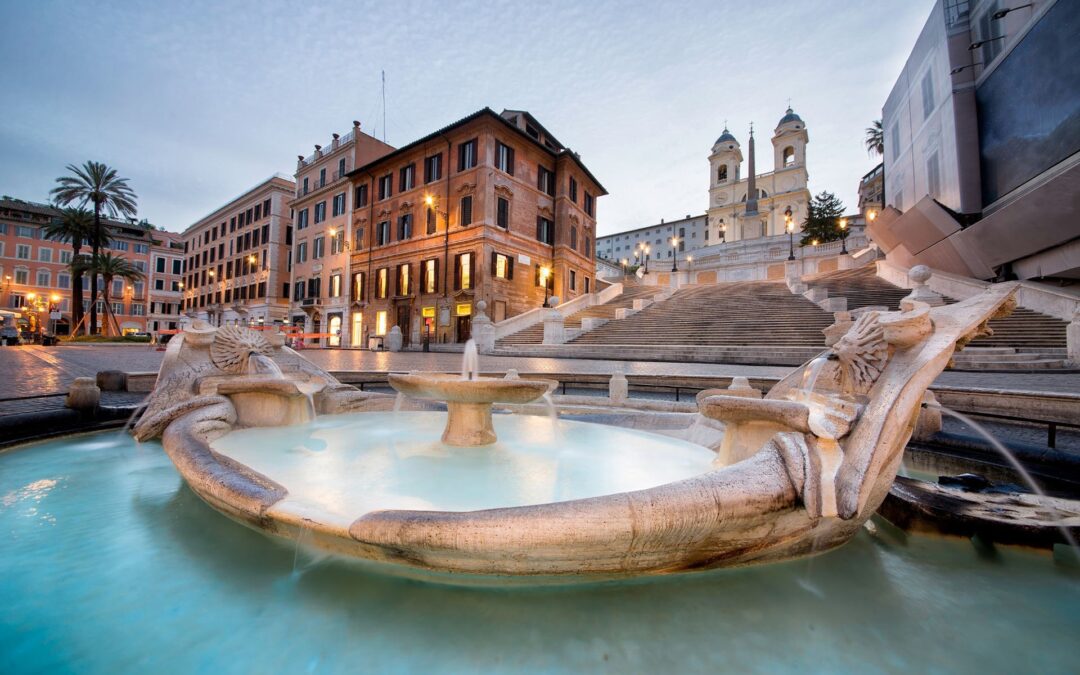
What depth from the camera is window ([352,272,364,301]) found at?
107 feet

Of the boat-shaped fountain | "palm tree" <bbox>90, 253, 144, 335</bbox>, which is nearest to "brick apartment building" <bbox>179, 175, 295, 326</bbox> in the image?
"palm tree" <bbox>90, 253, 144, 335</bbox>

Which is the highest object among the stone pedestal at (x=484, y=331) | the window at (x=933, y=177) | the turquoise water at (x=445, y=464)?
the window at (x=933, y=177)

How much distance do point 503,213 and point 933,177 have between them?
22995 millimetres

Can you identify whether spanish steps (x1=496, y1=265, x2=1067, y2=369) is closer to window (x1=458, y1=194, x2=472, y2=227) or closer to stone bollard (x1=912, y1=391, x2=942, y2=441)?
window (x1=458, y1=194, x2=472, y2=227)

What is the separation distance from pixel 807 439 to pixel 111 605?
3351 mm

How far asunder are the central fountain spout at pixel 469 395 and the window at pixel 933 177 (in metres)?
26.9

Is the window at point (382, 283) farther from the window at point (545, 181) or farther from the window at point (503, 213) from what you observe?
the window at point (545, 181)

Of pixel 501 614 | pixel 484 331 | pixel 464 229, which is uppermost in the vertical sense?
pixel 464 229

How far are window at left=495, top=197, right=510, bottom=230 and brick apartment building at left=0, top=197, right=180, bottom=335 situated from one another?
4639 centimetres

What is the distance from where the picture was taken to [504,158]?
27922mm

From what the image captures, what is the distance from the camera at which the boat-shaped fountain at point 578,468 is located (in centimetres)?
175

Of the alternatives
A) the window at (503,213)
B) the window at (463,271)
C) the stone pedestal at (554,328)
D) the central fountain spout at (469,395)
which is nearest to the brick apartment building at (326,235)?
the window at (463,271)

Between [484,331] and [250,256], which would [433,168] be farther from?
[250,256]

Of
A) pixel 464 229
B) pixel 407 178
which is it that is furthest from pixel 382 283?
pixel 464 229
